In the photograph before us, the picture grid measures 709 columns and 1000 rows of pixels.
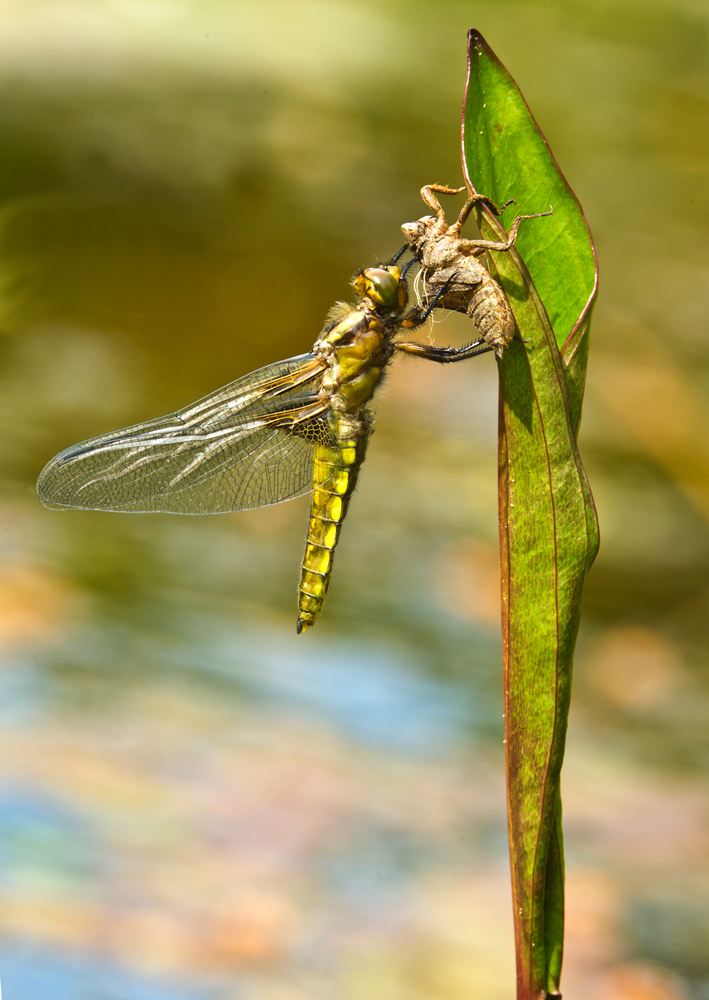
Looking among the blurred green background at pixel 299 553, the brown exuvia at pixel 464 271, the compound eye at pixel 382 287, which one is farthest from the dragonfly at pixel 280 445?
the blurred green background at pixel 299 553

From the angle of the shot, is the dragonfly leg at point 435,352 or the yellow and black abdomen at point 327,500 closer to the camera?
the dragonfly leg at point 435,352

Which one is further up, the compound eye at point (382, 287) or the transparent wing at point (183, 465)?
the compound eye at point (382, 287)

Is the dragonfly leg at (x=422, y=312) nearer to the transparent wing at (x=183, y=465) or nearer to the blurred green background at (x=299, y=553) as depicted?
the transparent wing at (x=183, y=465)

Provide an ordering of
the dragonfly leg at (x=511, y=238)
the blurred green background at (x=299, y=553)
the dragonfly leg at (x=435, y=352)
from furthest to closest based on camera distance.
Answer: the blurred green background at (x=299, y=553) → the dragonfly leg at (x=435, y=352) → the dragonfly leg at (x=511, y=238)

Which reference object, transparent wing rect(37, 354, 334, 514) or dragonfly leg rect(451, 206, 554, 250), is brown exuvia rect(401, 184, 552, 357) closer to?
dragonfly leg rect(451, 206, 554, 250)

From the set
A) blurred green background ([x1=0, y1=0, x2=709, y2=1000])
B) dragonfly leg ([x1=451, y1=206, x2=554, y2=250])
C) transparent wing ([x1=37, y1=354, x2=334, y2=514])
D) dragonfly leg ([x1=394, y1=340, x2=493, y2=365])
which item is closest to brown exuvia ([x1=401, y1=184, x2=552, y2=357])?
dragonfly leg ([x1=451, y1=206, x2=554, y2=250])

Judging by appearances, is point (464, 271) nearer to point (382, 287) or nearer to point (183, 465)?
point (382, 287)

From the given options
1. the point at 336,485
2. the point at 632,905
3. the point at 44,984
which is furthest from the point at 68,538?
the point at 632,905
